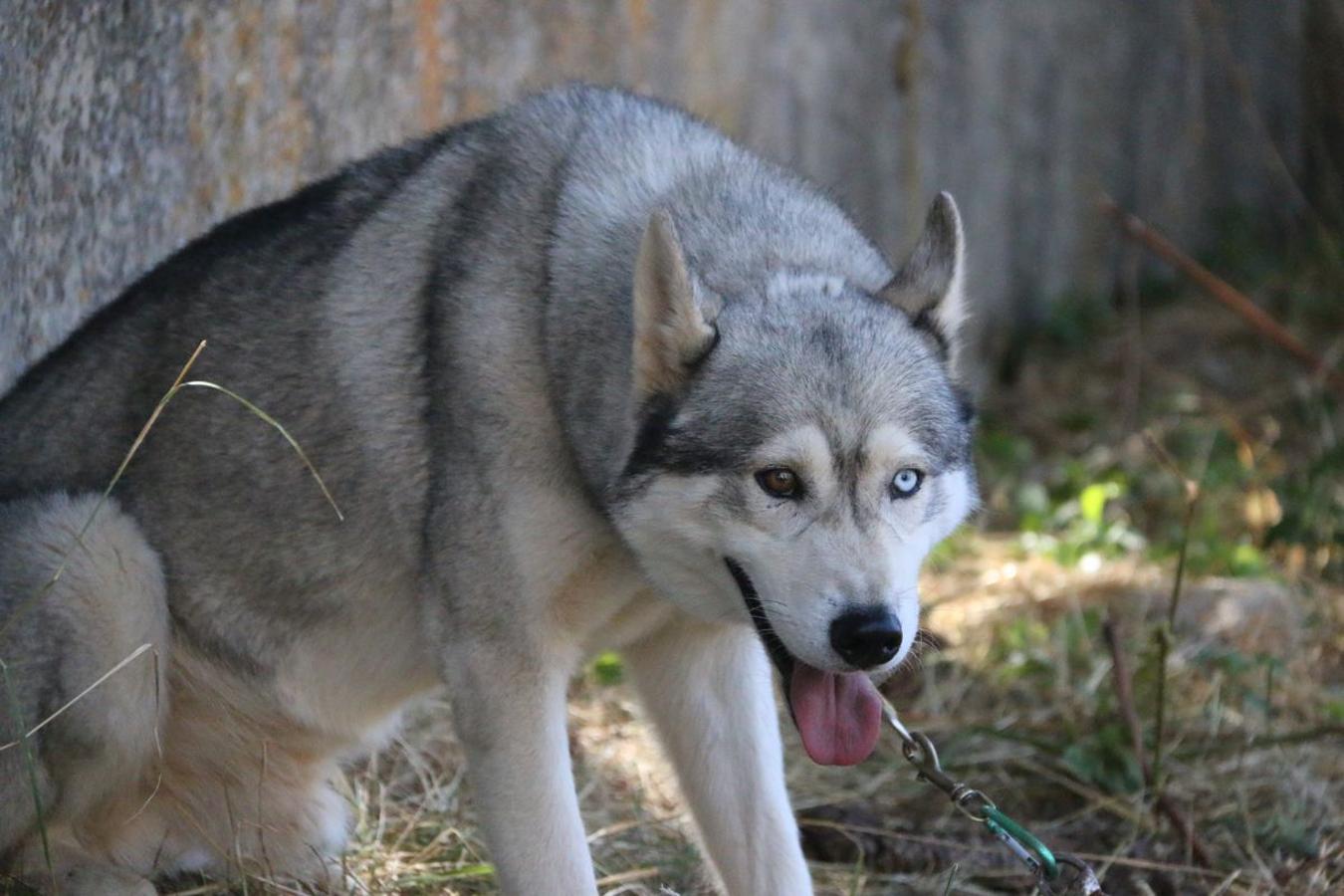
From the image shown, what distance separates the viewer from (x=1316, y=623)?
5.37 metres

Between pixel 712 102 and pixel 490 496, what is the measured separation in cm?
356

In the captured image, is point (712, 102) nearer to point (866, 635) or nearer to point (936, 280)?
point (936, 280)

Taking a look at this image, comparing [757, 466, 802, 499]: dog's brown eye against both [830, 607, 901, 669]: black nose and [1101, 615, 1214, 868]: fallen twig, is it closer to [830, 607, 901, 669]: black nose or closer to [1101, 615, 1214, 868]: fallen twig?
[830, 607, 901, 669]: black nose

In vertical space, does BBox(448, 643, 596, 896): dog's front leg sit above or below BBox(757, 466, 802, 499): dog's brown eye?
below

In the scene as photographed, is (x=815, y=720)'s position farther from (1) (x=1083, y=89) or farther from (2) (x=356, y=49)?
(1) (x=1083, y=89)

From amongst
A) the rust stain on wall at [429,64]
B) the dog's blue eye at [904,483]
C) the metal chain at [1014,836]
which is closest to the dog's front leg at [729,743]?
the metal chain at [1014,836]

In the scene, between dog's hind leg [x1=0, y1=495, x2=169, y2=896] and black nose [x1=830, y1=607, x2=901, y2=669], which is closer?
black nose [x1=830, y1=607, x2=901, y2=669]

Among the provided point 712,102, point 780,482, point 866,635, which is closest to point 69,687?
point 780,482

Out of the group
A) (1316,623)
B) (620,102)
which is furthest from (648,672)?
(1316,623)

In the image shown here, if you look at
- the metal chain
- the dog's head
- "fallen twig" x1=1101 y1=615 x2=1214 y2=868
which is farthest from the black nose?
"fallen twig" x1=1101 y1=615 x2=1214 y2=868

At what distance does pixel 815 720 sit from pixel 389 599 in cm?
97

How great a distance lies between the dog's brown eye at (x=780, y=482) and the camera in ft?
9.75

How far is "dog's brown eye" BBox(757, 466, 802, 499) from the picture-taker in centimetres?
297

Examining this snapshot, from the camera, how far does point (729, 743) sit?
360cm
